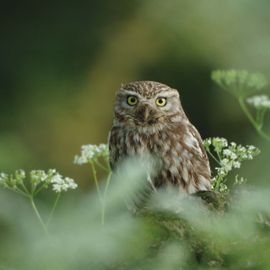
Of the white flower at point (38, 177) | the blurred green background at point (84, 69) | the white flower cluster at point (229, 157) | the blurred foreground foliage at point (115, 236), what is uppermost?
the blurred green background at point (84, 69)

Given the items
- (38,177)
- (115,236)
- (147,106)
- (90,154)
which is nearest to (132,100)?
(147,106)

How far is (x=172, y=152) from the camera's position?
4.36m

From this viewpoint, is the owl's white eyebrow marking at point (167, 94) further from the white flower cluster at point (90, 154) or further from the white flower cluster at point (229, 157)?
the white flower cluster at point (229, 157)

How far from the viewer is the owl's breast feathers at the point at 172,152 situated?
4289 mm

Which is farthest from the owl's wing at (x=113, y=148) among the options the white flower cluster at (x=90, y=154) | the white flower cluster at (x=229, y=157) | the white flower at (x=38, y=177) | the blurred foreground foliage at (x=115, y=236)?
the blurred foreground foliage at (x=115, y=236)

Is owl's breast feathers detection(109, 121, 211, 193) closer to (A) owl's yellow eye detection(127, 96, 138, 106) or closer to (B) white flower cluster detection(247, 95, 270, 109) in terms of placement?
(A) owl's yellow eye detection(127, 96, 138, 106)

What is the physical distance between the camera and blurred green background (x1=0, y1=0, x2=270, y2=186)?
9.32 meters

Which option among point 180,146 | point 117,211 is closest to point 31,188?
point 117,211

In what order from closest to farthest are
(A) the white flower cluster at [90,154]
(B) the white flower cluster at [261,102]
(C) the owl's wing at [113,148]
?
1. (B) the white flower cluster at [261,102]
2. (A) the white flower cluster at [90,154]
3. (C) the owl's wing at [113,148]

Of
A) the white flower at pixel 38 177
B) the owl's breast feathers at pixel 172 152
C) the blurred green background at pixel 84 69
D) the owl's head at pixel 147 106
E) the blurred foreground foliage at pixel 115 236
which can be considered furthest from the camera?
the blurred green background at pixel 84 69

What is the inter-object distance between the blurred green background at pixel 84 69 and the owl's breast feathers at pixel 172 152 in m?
3.44

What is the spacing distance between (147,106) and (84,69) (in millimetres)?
6028

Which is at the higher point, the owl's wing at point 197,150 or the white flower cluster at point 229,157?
the owl's wing at point 197,150

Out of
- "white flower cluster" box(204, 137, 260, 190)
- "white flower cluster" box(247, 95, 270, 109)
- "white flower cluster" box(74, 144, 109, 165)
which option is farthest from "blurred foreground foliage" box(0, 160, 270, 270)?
"white flower cluster" box(74, 144, 109, 165)
